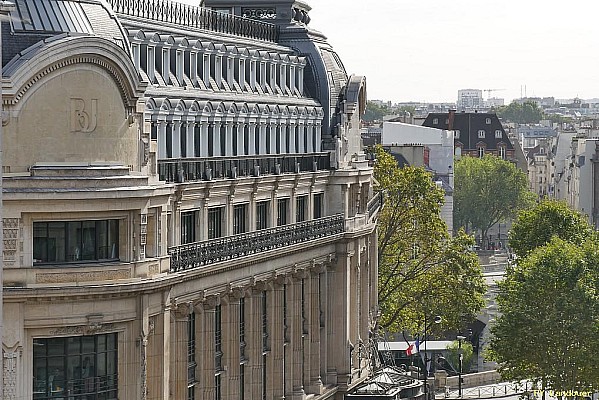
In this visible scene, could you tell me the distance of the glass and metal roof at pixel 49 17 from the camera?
186 feet

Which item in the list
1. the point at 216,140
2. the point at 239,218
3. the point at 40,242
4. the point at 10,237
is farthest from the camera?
the point at 216,140

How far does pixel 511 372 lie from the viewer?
102500 mm

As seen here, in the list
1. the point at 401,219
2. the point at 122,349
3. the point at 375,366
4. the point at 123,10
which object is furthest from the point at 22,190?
the point at 401,219

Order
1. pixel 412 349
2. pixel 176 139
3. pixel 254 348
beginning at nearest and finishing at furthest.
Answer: pixel 176 139 → pixel 254 348 → pixel 412 349

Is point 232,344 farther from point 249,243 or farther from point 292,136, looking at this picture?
point 292,136

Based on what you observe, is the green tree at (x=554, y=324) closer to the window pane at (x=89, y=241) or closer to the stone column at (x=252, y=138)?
the stone column at (x=252, y=138)

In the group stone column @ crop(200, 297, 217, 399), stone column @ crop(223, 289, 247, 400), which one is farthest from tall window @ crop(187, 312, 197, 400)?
stone column @ crop(223, 289, 247, 400)

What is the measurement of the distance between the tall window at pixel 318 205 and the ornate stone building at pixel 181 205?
16 centimetres

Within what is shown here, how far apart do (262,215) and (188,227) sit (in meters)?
11.0

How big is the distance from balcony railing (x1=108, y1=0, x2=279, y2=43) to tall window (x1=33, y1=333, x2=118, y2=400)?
569 inches

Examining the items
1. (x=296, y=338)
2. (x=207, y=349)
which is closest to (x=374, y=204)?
(x=296, y=338)

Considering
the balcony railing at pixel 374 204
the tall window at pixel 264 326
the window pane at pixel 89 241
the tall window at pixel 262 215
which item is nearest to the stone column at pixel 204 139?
the tall window at pixel 262 215

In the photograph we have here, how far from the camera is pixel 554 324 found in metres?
100

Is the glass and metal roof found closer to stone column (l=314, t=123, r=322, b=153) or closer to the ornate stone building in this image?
the ornate stone building
